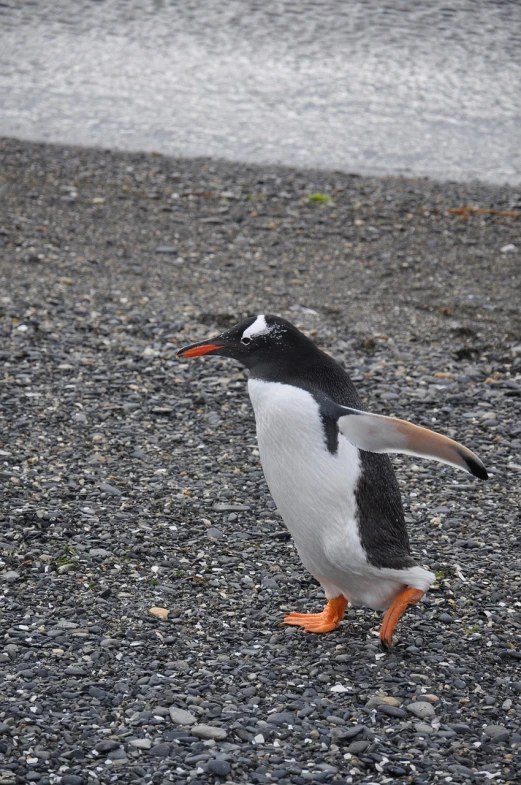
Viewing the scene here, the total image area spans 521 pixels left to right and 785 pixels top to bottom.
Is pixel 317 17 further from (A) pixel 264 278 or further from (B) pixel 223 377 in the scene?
(B) pixel 223 377

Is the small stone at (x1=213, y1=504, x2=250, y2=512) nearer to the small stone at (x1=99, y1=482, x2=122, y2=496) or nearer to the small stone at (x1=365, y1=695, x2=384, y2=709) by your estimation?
the small stone at (x1=99, y1=482, x2=122, y2=496)

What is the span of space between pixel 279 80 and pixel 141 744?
9334 millimetres

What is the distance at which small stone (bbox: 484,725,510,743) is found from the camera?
9.46 ft

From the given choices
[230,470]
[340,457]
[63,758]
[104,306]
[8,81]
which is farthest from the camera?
[8,81]

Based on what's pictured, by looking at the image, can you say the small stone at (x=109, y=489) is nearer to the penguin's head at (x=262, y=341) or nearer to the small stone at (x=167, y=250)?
the penguin's head at (x=262, y=341)

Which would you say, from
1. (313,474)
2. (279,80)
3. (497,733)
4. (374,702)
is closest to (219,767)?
(374,702)

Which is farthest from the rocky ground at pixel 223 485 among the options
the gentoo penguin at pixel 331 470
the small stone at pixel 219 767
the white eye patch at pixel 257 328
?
the white eye patch at pixel 257 328

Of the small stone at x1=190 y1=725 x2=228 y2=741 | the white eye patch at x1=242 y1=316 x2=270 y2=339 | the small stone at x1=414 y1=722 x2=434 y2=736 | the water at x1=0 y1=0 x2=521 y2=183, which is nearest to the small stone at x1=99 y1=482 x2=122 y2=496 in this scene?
the white eye patch at x1=242 y1=316 x2=270 y2=339

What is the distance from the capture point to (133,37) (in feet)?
39.7

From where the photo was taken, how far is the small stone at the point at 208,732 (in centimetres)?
283

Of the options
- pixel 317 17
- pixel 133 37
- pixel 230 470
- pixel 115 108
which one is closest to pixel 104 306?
pixel 230 470

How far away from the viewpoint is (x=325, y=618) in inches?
135

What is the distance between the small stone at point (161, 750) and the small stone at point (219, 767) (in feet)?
0.41

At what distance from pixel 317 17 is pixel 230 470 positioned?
31.2 feet
